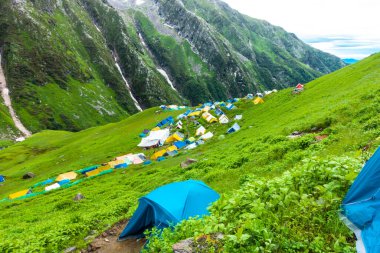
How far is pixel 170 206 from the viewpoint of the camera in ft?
50.1

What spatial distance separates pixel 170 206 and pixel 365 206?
995 cm

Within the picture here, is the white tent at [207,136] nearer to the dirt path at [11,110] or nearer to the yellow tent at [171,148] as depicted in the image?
the yellow tent at [171,148]

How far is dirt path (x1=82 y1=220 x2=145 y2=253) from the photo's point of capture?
1606cm

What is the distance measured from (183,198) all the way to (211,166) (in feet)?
47.7

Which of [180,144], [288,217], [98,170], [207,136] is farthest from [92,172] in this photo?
[288,217]

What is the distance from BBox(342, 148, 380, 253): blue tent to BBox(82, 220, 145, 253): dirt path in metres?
11.5

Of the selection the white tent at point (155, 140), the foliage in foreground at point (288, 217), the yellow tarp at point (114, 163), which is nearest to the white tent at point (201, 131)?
the white tent at point (155, 140)

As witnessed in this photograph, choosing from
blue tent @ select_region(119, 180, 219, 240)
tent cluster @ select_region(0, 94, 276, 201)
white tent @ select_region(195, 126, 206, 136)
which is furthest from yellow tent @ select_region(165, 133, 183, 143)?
blue tent @ select_region(119, 180, 219, 240)

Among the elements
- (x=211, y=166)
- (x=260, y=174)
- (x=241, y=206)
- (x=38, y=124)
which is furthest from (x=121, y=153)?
(x=38, y=124)

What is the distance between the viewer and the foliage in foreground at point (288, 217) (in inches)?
285

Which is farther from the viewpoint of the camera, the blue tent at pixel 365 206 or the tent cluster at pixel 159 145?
the tent cluster at pixel 159 145

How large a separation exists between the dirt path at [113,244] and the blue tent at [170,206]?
20.3 inches

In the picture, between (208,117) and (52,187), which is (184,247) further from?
(208,117)

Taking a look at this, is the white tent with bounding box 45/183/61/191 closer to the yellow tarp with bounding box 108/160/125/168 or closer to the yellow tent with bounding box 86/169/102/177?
the yellow tent with bounding box 86/169/102/177
